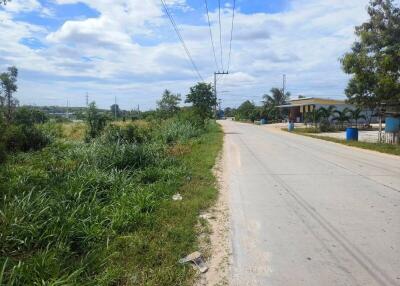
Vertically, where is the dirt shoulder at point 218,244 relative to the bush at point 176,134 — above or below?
below

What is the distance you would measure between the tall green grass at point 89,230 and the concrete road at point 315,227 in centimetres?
93

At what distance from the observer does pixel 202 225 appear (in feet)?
21.6

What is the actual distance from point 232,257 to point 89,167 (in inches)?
238

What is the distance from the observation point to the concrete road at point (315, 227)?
4668mm

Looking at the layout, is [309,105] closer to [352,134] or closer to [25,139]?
[352,134]

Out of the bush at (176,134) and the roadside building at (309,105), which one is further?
the roadside building at (309,105)

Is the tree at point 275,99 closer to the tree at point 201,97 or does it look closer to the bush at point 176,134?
the tree at point 201,97

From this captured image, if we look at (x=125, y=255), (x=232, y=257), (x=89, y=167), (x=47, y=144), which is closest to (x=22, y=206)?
(x=125, y=255)

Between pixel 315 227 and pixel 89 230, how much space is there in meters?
3.43

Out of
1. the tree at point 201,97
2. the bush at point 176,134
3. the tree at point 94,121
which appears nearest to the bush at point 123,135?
the bush at point 176,134

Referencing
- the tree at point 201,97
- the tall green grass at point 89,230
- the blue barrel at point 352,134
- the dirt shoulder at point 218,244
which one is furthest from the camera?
the tree at point 201,97

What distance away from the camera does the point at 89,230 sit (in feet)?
18.5

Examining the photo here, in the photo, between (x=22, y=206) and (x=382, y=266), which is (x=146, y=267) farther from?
(x=382, y=266)

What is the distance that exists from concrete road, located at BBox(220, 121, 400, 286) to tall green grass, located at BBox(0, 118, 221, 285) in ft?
3.05
